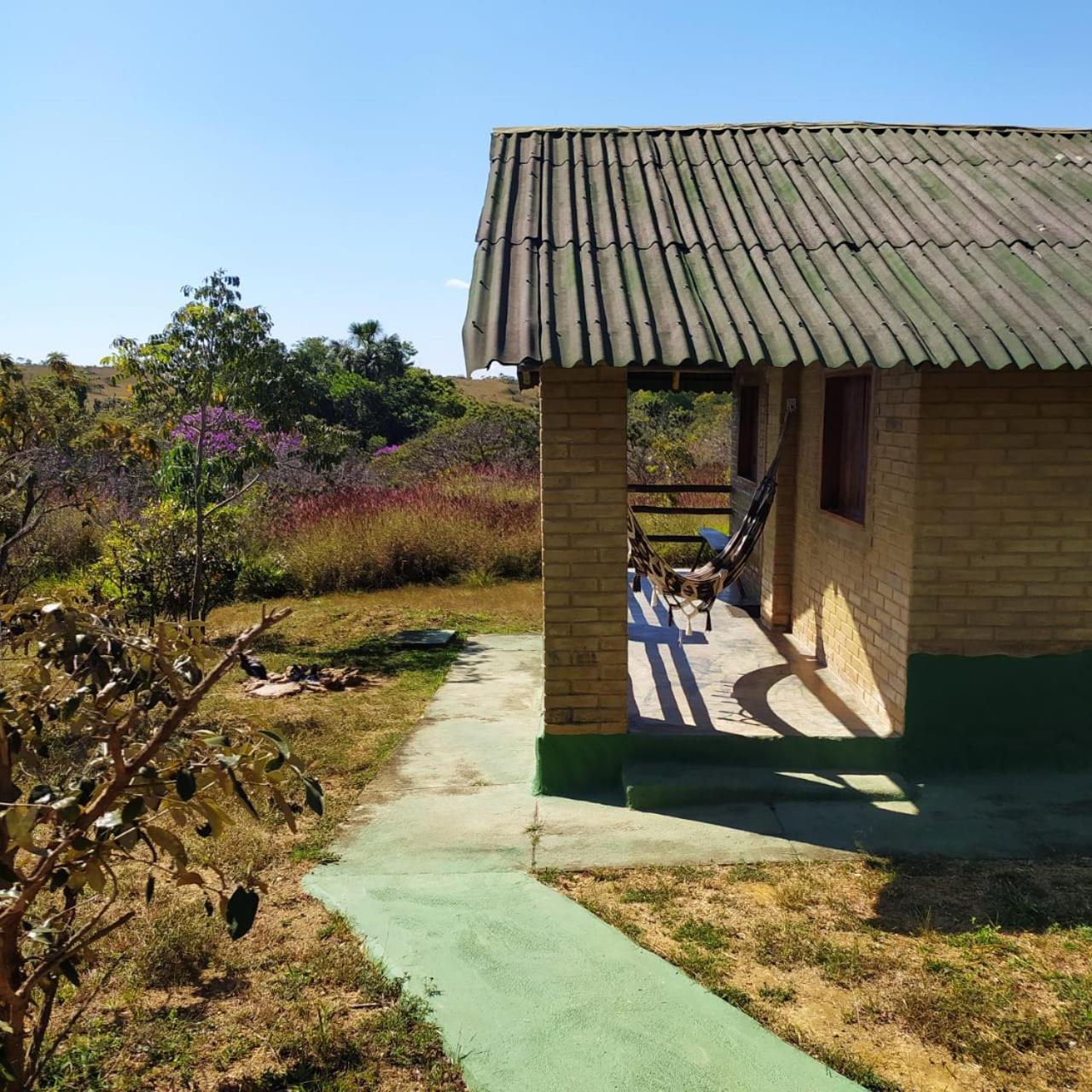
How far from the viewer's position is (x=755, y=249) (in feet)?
17.6

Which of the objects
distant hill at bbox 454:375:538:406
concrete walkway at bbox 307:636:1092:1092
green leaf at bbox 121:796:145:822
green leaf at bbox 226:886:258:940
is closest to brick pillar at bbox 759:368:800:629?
concrete walkway at bbox 307:636:1092:1092

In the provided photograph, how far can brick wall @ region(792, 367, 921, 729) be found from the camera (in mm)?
5102

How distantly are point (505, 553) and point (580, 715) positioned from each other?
25.0 ft

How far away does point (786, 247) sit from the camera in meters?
5.39

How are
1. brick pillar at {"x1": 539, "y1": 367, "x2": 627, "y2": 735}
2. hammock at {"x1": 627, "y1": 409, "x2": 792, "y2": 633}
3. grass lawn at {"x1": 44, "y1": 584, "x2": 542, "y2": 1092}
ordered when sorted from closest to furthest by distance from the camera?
1. grass lawn at {"x1": 44, "y1": 584, "x2": 542, "y2": 1092}
2. brick pillar at {"x1": 539, "y1": 367, "x2": 627, "y2": 735}
3. hammock at {"x1": 627, "y1": 409, "x2": 792, "y2": 633}

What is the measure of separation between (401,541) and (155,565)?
3.51 meters

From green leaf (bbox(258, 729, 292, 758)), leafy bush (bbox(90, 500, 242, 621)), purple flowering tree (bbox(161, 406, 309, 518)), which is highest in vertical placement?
purple flowering tree (bbox(161, 406, 309, 518))

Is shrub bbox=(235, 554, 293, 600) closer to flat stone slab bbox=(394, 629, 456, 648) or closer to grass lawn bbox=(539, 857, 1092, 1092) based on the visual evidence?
flat stone slab bbox=(394, 629, 456, 648)

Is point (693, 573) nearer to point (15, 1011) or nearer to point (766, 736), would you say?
point (766, 736)

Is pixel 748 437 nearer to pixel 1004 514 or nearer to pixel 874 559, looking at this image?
pixel 874 559

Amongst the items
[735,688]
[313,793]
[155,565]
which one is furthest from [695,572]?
[155,565]

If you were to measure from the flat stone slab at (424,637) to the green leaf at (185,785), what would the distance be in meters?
7.23

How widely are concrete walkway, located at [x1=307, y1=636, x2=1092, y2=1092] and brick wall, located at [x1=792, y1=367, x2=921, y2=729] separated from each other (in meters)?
0.86

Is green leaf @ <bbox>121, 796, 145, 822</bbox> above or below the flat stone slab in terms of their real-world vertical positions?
above
